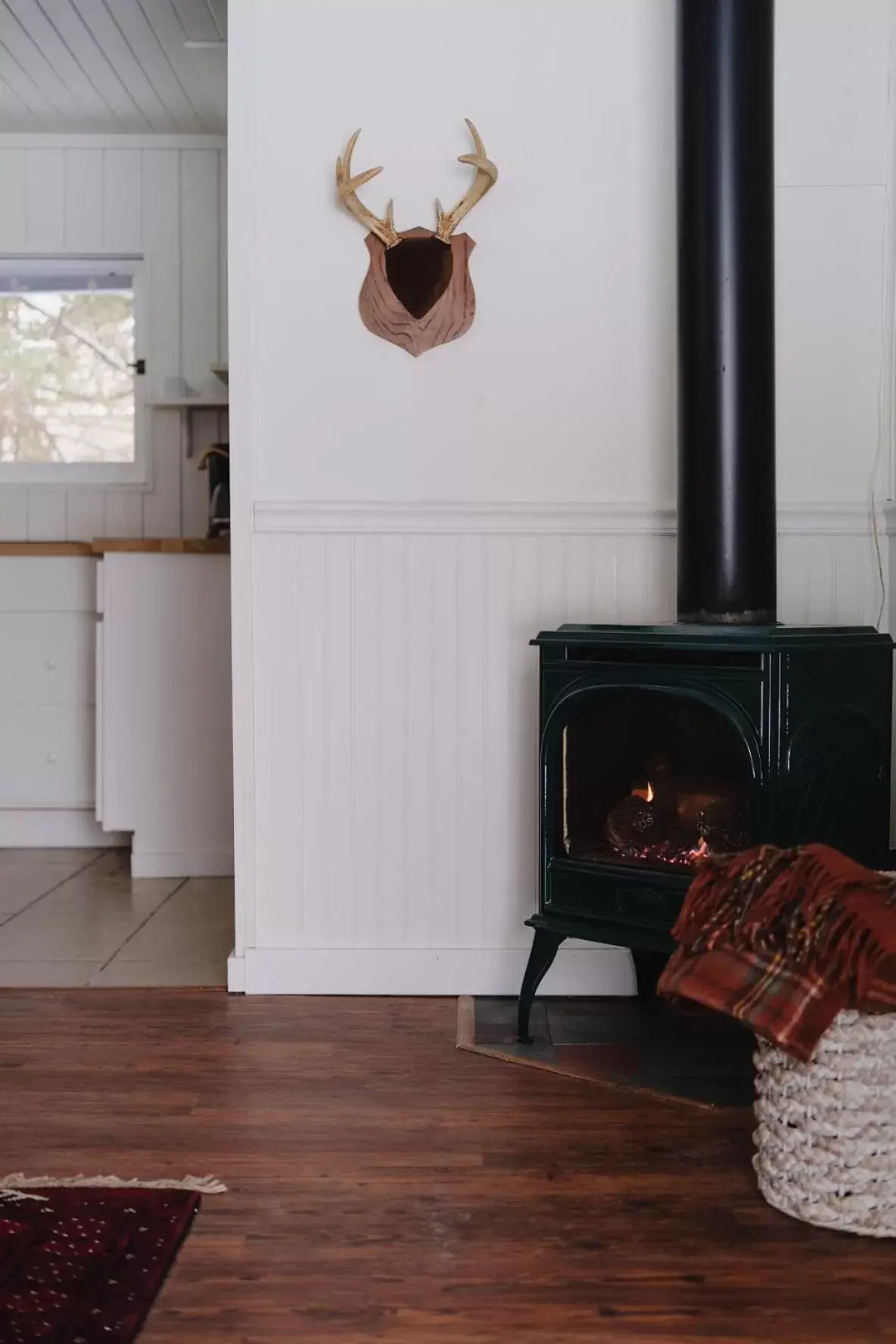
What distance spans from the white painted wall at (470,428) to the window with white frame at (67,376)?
2.05m

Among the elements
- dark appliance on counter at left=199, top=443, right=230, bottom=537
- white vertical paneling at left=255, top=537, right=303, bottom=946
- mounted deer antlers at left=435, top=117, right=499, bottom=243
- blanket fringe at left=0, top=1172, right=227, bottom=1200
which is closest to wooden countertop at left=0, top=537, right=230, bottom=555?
dark appliance on counter at left=199, top=443, right=230, bottom=537

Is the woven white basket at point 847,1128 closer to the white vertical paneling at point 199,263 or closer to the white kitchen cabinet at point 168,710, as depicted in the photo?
the white kitchen cabinet at point 168,710

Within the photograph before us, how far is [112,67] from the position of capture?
376 centimetres

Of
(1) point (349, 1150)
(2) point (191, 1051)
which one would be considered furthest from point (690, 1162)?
(2) point (191, 1051)

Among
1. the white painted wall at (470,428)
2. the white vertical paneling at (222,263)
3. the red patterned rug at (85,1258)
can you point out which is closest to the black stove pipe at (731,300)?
the white painted wall at (470,428)

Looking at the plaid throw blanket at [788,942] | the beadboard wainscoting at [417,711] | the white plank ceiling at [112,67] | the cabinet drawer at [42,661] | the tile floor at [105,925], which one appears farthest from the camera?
the cabinet drawer at [42,661]

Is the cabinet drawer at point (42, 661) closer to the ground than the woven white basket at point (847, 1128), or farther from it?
farther from it

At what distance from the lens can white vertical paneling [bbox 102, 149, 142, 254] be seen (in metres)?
4.27

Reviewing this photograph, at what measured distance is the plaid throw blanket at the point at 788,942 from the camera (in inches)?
59.5

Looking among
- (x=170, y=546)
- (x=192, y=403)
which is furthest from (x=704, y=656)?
(x=192, y=403)

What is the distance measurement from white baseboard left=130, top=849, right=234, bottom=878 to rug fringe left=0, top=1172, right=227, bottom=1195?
201 centimetres

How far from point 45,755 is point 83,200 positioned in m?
1.89

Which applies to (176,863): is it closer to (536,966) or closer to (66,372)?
(536,966)

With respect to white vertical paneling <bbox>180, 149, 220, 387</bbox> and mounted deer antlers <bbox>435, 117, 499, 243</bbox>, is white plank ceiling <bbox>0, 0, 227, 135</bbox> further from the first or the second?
mounted deer antlers <bbox>435, 117, 499, 243</bbox>
